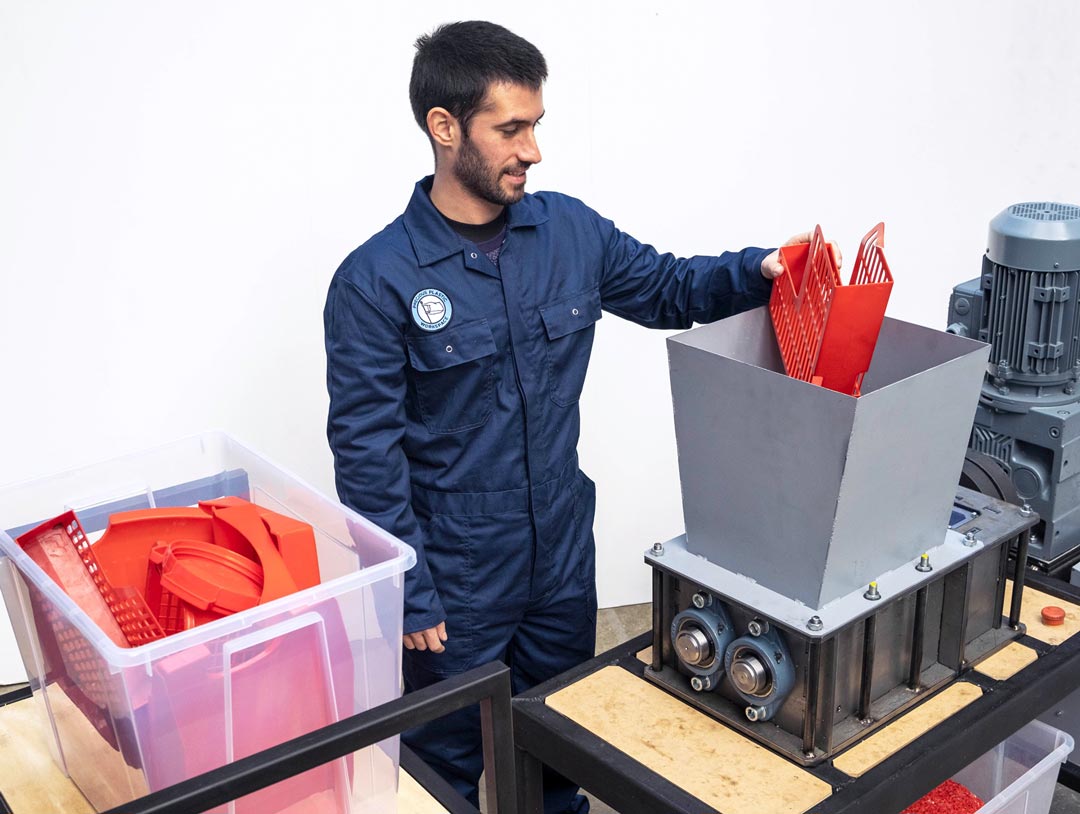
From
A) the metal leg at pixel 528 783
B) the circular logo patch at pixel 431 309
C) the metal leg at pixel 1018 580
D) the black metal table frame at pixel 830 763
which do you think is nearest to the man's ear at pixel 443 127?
the circular logo patch at pixel 431 309

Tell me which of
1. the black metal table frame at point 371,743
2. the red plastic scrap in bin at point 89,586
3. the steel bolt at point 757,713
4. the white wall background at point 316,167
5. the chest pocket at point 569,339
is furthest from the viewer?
the white wall background at point 316,167

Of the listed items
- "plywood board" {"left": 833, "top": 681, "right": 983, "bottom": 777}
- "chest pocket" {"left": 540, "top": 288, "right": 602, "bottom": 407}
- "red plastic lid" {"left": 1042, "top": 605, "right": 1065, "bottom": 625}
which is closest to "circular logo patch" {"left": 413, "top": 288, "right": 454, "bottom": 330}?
"chest pocket" {"left": 540, "top": 288, "right": 602, "bottom": 407}

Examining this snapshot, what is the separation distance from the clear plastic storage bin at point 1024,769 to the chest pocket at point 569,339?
2.80 feet

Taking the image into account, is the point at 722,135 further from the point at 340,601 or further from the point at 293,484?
the point at 340,601

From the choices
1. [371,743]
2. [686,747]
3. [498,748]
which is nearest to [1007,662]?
[686,747]

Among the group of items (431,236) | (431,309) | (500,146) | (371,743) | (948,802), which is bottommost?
(948,802)

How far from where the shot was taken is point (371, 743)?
105 centimetres

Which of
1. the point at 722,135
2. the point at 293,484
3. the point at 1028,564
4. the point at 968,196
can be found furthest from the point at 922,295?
the point at 293,484

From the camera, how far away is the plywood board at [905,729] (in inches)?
55.7

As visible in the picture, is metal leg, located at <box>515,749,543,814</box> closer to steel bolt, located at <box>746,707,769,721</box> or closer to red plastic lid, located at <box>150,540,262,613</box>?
steel bolt, located at <box>746,707,769,721</box>

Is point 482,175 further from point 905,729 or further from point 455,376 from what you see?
point 905,729

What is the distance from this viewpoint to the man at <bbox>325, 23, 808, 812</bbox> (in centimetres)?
180

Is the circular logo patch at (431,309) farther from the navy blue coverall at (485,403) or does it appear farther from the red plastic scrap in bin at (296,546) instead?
the red plastic scrap in bin at (296,546)

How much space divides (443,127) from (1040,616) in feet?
3.78
